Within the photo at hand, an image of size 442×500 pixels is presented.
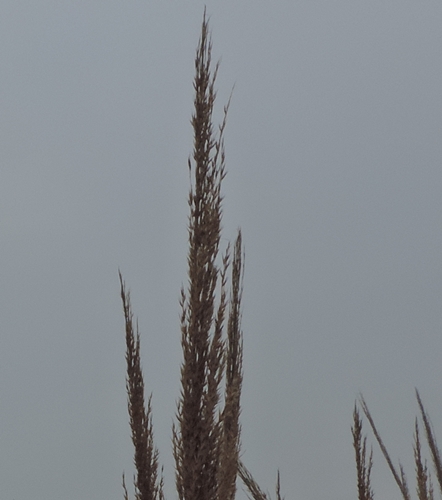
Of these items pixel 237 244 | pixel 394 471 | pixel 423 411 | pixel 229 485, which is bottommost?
pixel 229 485

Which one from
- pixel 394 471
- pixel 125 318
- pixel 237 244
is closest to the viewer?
pixel 125 318

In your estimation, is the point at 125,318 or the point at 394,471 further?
the point at 394,471

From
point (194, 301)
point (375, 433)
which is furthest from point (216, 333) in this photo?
point (375, 433)

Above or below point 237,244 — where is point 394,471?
below

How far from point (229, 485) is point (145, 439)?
302 millimetres

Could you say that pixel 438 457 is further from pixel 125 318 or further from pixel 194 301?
pixel 194 301

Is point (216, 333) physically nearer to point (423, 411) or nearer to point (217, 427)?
point (217, 427)

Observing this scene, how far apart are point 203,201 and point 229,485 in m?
1.01

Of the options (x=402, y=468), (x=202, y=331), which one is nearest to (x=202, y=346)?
(x=202, y=331)

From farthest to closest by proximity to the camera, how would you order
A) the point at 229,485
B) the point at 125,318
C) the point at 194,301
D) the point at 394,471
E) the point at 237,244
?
1. the point at 394,471
2. the point at 237,244
3. the point at 125,318
4. the point at 229,485
5. the point at 194,301

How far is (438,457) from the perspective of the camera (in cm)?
357

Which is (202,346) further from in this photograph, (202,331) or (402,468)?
(402,468)

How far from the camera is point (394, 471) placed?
347 centimetres

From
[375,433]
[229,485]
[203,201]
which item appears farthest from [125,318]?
[375,433]
